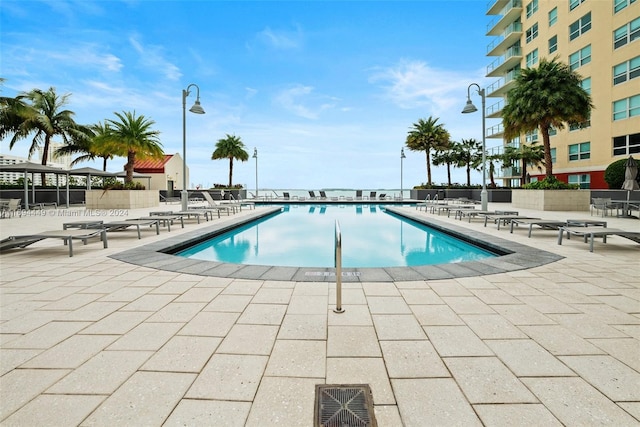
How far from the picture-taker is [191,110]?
45.0ft

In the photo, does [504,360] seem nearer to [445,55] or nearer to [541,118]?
[541,118]

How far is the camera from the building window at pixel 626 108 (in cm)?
1962

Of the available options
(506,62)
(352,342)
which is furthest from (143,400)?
(506,62)

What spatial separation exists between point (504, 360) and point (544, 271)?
10.9ft

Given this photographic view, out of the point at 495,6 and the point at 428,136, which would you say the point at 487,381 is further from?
the point at 495,6

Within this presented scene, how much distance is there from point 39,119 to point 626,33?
38.1 metres

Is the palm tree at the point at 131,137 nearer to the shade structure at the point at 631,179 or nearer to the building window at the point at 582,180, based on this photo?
the shade structure at the point at 631,179

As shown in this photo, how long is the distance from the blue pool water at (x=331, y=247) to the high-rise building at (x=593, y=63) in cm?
1648

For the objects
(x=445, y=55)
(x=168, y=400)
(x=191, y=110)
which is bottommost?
(x=168, y=400)

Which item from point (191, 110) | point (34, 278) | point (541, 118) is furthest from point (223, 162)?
point (34, 278)

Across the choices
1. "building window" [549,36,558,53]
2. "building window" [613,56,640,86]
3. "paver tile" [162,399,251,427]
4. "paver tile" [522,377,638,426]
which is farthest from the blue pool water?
"building window" [549,36,558,53]

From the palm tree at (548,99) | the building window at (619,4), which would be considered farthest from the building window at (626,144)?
the building window at (619,4)

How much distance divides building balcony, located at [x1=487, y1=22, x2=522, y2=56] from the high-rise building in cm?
20

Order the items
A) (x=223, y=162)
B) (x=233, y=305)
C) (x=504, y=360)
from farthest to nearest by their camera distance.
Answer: (x=223, y=162)
(x=233, y=305)
(x=504, y=360)
